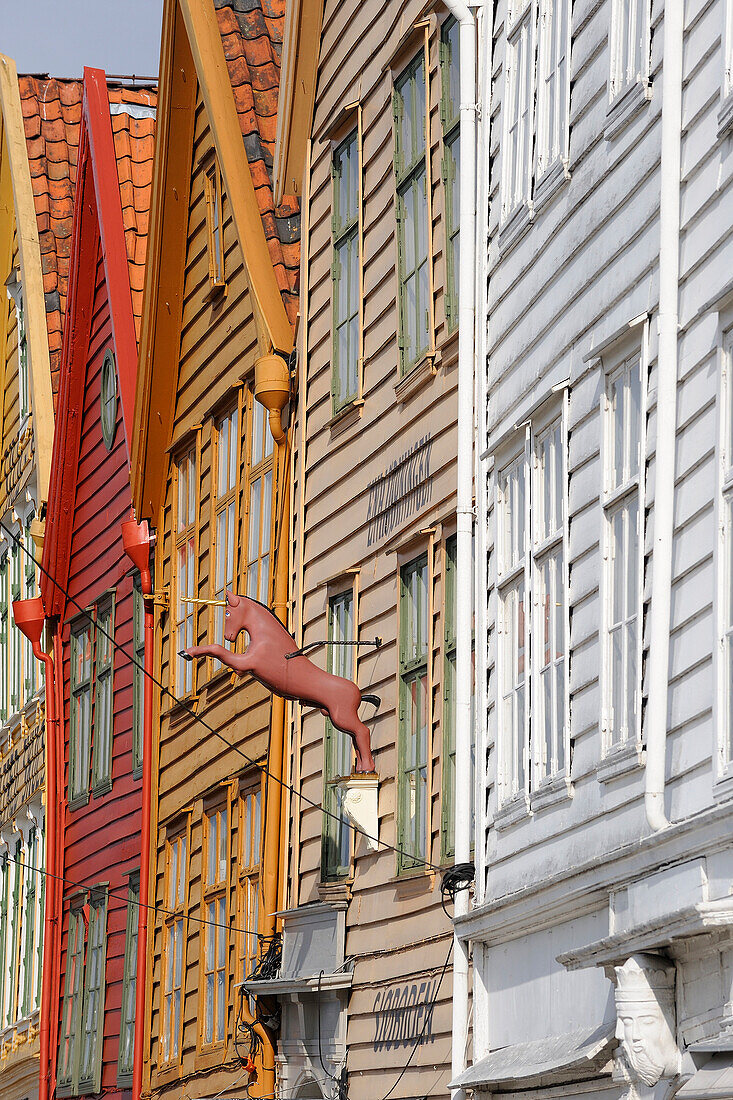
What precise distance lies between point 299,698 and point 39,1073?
10403 mm

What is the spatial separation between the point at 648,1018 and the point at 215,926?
27.3 ft

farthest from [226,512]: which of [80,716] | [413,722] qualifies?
[80,716]

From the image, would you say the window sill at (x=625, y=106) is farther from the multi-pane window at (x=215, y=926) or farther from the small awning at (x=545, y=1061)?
the multi-pane window at (x=215, y=926)

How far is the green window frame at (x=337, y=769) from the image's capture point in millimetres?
12293

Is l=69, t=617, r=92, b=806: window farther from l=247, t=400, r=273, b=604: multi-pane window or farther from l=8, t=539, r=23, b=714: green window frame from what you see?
l=247, t=400, r=273, b=604: multi-pane window

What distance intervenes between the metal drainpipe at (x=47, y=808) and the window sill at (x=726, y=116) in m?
15.0

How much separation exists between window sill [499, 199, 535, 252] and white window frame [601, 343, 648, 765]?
1.67 meters

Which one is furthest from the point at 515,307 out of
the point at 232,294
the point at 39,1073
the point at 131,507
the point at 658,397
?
the point at 39,1073

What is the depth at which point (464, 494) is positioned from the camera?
403 inches

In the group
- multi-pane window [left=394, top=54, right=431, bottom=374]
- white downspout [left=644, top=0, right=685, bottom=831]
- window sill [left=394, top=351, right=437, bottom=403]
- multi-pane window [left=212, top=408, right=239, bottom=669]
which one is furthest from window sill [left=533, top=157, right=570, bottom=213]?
multi-pane window [left=212, top=408, right=239, bottom=669]

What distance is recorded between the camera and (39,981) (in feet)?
69.3

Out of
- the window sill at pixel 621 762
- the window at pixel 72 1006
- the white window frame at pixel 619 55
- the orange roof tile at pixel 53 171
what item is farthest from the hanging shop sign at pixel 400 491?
the orange roof tile at pixel 53 171

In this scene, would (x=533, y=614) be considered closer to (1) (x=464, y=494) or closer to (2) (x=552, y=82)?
(1) (x=464, y=494)

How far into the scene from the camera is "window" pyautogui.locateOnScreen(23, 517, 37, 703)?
74.9ft
